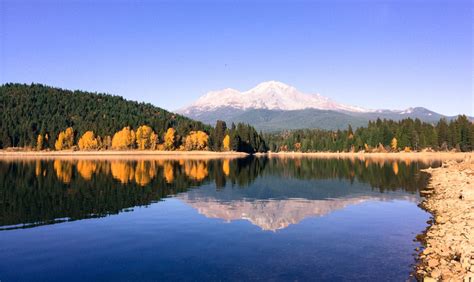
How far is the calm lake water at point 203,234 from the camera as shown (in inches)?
977

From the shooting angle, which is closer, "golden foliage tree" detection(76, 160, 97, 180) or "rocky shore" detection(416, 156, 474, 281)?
"rocky shore" detection(416, 156, 474, 281)

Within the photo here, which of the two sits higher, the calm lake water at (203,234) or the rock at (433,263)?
the rock at (433,263)

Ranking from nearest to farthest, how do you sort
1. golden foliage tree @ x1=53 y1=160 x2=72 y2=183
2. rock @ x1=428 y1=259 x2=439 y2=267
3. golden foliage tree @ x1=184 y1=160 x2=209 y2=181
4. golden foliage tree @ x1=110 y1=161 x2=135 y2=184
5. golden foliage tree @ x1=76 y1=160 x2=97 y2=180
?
rock @ x1=428 y1=259 x2=439 y2=267
golden foliage tree @ x1=53 y1=160 x2=72 y2=183
golden foliage tree @ x1=110 y1=161 x2=135 y2=184
golden foliage tree @ x1=76 y1=160 x2=97 y2=180
golden foliage tree @ x1=184 y1=160 x2=209 y2=181

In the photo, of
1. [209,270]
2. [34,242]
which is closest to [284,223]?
[209,270]

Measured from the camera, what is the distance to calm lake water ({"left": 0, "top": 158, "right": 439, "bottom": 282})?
2481 cm

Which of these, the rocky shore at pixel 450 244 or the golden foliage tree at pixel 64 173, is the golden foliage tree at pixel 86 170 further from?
the rocky shore at pixel 450 244

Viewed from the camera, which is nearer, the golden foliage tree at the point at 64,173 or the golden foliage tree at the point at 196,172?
the golden foliage tree at the point at 64,173

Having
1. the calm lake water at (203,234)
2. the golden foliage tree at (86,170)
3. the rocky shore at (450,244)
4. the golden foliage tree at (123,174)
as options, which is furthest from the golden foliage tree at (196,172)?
A: the rocky shore at (450,244)

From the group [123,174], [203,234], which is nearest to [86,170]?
[123,174]

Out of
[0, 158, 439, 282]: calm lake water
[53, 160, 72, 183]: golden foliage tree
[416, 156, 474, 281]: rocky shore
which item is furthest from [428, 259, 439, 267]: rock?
[53, 160, 72, 183]: golden foliage tree

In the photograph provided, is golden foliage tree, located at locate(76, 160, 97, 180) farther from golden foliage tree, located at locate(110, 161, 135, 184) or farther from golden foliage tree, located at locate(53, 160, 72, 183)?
golden foliage tree, located at locate(110, 161, 135, 184)

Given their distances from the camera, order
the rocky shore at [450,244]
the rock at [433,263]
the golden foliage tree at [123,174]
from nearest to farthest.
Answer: the rocky shore at [450,244], the rock at [433,263], the golden foliage tree at [123,174]

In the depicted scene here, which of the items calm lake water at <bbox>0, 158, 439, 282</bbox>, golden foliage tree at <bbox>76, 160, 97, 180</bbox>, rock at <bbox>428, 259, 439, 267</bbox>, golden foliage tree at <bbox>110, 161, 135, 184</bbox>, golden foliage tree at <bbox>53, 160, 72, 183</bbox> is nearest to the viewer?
rock at <bbox>428, 259, 439, 267</bbox>

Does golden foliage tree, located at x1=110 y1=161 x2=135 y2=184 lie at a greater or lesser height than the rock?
greater
